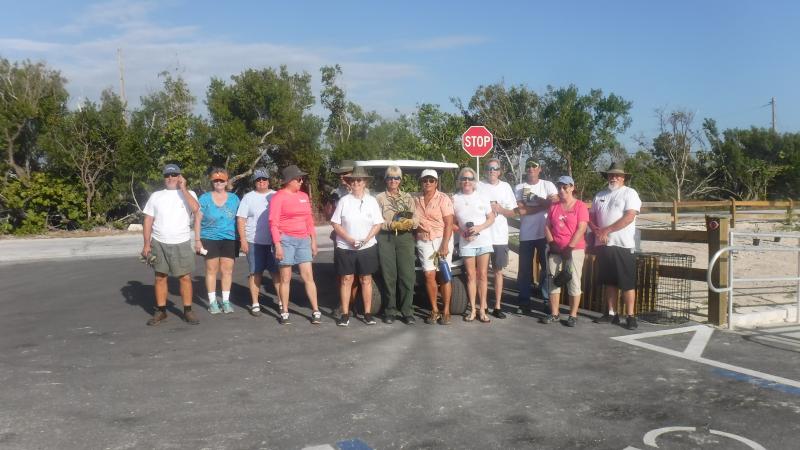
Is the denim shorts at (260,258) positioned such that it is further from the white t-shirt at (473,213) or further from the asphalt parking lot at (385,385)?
the white t-shirt at (473,213)

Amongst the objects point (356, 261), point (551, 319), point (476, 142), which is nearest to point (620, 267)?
point (551, 319)

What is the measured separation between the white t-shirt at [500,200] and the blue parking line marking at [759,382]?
121 inches

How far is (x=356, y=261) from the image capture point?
7.81 m

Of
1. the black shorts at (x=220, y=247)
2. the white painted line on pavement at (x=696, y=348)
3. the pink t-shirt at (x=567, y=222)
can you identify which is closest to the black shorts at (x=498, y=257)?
the pink t-shirt at (x=567, y=222)

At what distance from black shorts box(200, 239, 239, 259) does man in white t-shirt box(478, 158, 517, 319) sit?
10.0ft

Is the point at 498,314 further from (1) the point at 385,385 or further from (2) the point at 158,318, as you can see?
(2) the point at 158,318

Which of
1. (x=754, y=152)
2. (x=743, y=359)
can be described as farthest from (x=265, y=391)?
(x=754, y=152)

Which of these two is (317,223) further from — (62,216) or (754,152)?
(754,152)

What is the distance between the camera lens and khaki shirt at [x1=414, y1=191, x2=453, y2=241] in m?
7.81

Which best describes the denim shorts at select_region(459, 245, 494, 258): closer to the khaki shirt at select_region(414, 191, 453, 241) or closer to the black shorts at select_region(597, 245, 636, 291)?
the khaki shirt at select_region(414, 191, 453, 241)

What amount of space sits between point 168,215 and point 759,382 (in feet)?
20.0

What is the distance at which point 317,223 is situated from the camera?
84.0 feet

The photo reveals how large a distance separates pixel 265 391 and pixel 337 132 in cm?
2971

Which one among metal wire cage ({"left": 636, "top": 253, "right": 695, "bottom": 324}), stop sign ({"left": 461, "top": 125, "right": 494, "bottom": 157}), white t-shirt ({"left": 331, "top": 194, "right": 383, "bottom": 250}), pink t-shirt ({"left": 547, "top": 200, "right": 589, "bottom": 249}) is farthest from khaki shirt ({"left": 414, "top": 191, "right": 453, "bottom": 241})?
stop sign ({"left": 461, "top": 125, "right": 494, "bottom": 157})
